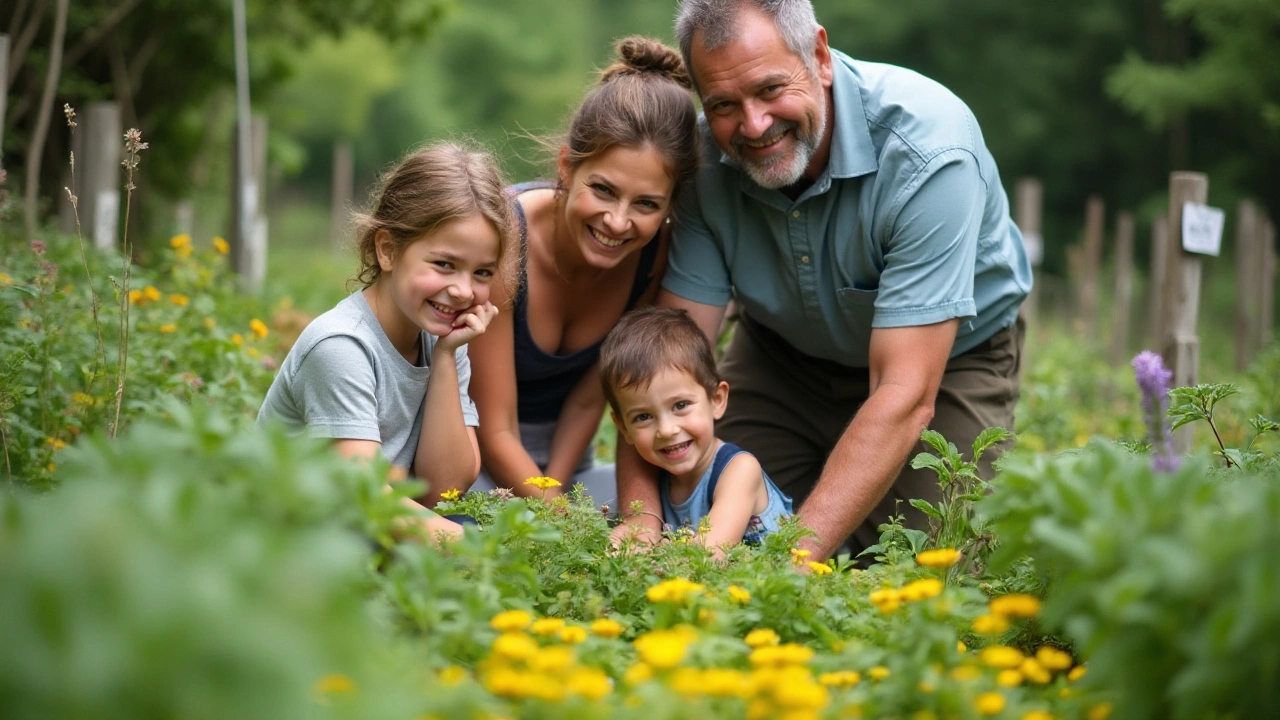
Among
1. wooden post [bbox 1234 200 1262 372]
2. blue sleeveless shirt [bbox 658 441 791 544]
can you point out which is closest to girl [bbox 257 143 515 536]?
blue sleeveless shirt [bbox 658 441 791 544]

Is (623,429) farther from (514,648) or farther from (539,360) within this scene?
(514,648)

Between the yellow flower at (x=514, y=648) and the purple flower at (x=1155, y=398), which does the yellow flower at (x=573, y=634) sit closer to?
the yellow flower at (x=514, y=648)

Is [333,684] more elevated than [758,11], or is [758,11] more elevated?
[758,11]

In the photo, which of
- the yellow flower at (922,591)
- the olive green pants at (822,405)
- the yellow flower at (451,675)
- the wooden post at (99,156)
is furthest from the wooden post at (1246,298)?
the yellow flower at (451,675)

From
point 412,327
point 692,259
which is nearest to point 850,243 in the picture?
point 692,259

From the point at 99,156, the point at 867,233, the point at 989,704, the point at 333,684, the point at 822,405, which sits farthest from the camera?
the point at 99,156

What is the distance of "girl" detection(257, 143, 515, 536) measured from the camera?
2.96 m

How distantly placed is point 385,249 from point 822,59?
143 centimetres

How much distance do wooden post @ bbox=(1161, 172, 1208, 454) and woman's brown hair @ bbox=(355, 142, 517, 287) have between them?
2.82 meters

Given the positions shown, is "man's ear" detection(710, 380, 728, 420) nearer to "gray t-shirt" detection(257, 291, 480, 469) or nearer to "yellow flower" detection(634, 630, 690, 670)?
"gray t-shirt" detection(257, 291, 480, 469)

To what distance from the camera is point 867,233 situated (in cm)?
355

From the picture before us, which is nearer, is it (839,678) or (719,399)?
(839,678)

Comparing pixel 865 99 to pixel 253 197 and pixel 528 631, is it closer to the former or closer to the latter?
pixel 528 631

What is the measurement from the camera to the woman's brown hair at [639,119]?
10.8 ft
